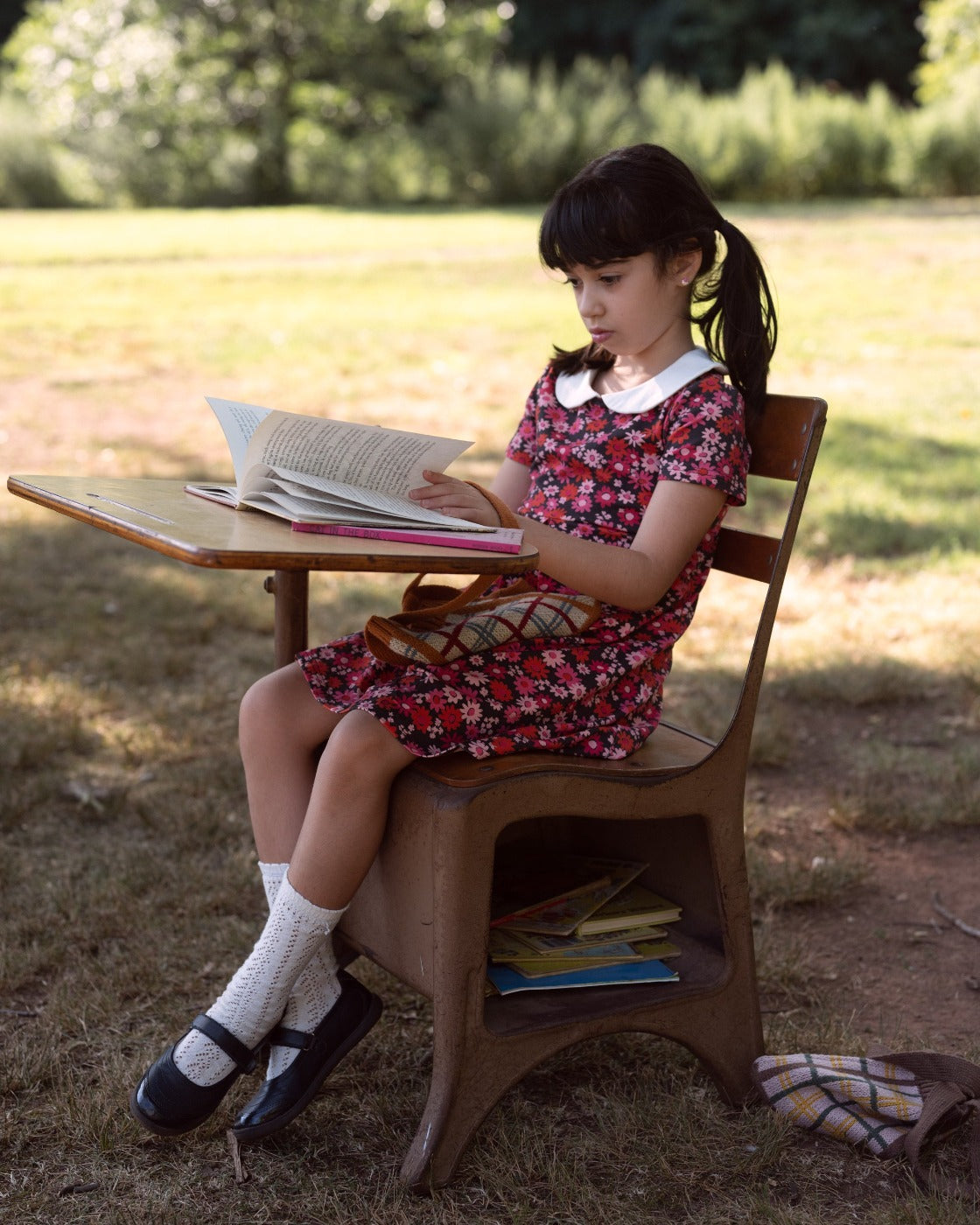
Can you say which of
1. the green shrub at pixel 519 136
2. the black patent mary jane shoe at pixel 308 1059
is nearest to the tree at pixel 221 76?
the green shrub at pixel 519 136

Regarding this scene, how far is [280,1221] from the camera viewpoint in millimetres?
1910

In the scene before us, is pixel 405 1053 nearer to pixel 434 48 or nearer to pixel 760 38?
pixel 434 48

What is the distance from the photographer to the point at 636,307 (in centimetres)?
223

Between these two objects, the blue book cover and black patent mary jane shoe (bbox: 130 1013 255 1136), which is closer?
black patent mary jane shoe (bbox: 130 1013 255 1136)

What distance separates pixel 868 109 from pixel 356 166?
22.7 ft

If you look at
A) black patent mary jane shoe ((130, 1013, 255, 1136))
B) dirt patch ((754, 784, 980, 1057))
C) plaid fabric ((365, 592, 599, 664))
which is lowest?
dirt patch ((754, 784, 980, 1057))

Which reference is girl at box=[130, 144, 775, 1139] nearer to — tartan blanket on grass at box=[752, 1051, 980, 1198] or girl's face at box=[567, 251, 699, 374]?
girl's face at box=[567, 251, 699, 374]

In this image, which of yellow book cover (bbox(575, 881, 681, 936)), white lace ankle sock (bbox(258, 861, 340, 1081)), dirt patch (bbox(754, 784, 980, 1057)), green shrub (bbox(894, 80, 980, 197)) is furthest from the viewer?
green shrub (bbox(894, 80, 980, 197))

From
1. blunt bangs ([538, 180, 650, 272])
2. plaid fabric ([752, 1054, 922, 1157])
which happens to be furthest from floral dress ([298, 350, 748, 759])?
plaid fabric ([752, 1054, 922, 1157])

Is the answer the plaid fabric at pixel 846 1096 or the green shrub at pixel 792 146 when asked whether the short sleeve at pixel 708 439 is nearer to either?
the plaid fabric at pixel 846 1096

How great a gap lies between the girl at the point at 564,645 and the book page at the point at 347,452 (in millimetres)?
31

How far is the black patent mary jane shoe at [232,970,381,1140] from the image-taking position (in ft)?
6.70

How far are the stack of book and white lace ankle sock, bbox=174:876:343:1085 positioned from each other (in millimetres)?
305

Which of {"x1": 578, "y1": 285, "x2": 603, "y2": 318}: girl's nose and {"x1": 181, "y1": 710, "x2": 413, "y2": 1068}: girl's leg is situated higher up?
{"x1": 578, "y1": 285, "x2": 603, "y2": 318}: girl's nose
